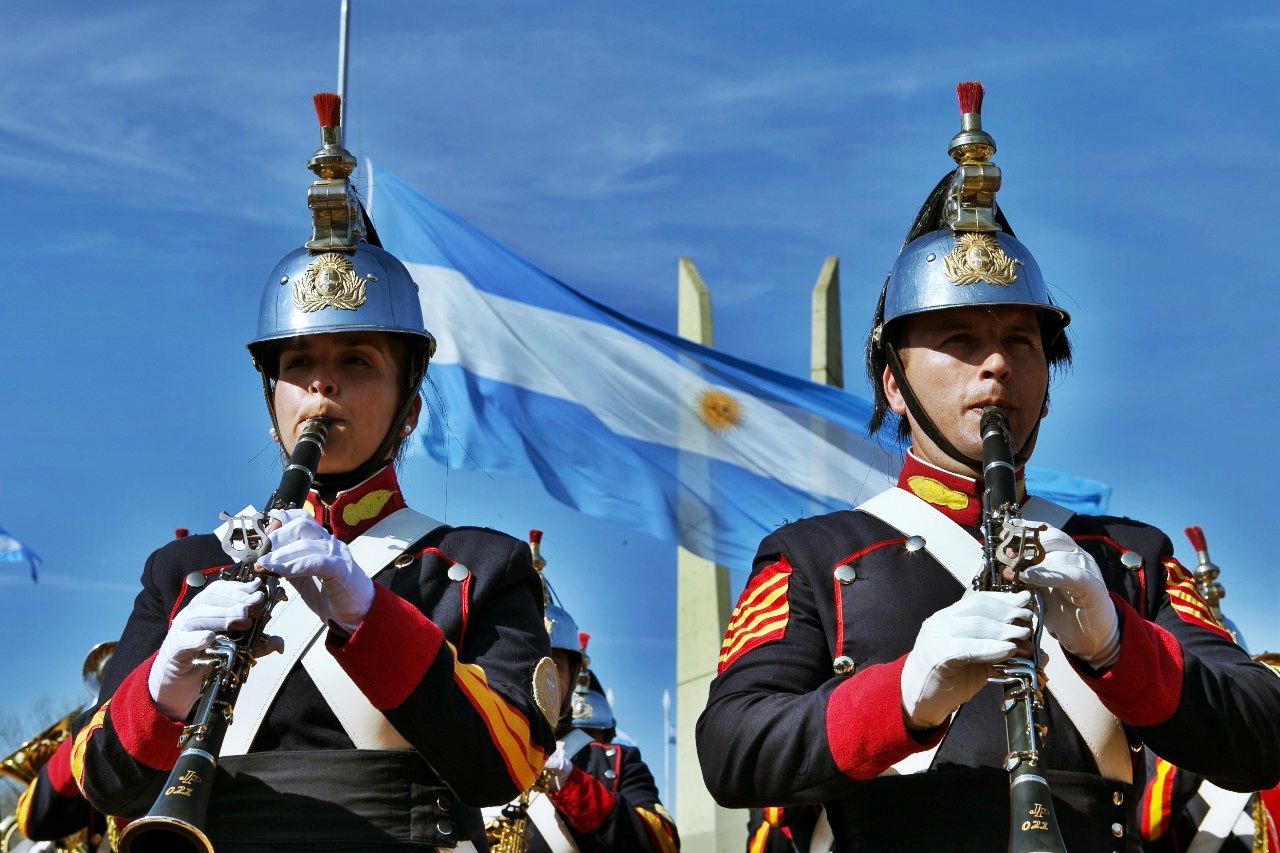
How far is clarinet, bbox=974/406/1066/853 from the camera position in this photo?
423 centimetres

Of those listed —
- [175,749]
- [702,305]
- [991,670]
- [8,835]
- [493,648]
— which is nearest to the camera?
[991,670]

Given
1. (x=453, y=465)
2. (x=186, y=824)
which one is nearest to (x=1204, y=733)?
(x=186, y=824)

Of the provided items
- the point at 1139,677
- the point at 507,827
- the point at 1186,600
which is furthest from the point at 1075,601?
the point at 507,827

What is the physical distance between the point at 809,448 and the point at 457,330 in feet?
10.2

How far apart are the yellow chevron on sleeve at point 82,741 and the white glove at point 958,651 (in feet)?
7.34

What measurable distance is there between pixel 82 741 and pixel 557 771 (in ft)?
19.4

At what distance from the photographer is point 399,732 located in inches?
208

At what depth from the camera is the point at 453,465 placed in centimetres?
1408

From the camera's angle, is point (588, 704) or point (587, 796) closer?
point (587, 796)

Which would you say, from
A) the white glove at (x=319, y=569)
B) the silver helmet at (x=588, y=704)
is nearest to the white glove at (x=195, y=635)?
the white glove at (x=319, y=569)

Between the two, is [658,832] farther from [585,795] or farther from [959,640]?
[959,640]

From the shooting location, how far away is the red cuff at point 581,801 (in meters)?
11.5

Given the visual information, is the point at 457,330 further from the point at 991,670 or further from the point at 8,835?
the point at 991,670

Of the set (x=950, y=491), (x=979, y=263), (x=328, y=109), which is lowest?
(x=950, y=491)
